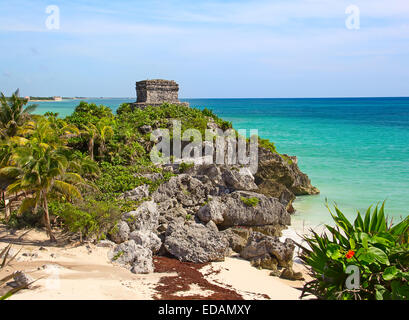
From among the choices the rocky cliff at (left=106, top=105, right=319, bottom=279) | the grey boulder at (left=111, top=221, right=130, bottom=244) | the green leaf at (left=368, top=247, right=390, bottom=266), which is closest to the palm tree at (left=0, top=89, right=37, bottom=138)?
the rocky cliff at (left=106, top=105, right=319, bottom=279)

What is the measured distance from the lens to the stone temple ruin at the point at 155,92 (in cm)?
2441

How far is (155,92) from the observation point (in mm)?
24625

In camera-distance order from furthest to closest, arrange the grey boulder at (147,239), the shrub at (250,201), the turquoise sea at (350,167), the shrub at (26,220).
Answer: the turquoise sea at (350,167), the shrub at (250,201), the shrub at (26,220), the grey boulder at (147,239)

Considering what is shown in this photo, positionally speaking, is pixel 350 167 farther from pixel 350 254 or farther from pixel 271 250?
pixel 350 254

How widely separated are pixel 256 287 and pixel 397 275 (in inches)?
265

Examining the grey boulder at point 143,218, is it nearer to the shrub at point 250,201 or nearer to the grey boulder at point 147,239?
the grey boulder at point 147,239

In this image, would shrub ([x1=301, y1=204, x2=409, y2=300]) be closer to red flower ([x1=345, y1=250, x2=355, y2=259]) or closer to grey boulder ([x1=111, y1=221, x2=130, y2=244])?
red flower ([x1=345, y1=250, x2=355, y2=259])

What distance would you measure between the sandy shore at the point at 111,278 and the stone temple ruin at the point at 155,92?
46.3 feet

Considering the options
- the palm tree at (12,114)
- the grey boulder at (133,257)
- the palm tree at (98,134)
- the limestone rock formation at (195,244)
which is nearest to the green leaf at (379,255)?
the grey boulder at (133,257)

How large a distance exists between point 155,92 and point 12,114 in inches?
361
